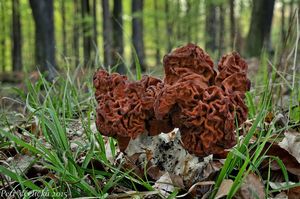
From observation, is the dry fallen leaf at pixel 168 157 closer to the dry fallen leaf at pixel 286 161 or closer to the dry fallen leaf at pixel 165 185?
the dry fallen leaf at pixel 165 185

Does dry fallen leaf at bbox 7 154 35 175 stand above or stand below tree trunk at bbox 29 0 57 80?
below

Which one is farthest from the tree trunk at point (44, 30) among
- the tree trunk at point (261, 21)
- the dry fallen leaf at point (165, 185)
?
the dry fallen leaf at point (165, 185)

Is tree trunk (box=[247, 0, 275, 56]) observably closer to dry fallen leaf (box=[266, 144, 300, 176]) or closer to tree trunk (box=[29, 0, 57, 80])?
tree trunk (box=[29, 0, 57, 80])

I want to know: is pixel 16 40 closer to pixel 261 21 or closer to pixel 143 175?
pixel 261 21

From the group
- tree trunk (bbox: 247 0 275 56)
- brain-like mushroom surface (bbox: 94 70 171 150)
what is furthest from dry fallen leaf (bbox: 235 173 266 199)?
tree trunk (bbox: 247 0 275 56)

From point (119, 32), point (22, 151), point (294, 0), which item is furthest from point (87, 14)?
point (22, 151)

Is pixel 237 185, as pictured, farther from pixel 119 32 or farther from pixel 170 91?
pixel 119 32

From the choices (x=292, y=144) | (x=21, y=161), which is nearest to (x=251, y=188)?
(x=292, y=144)
